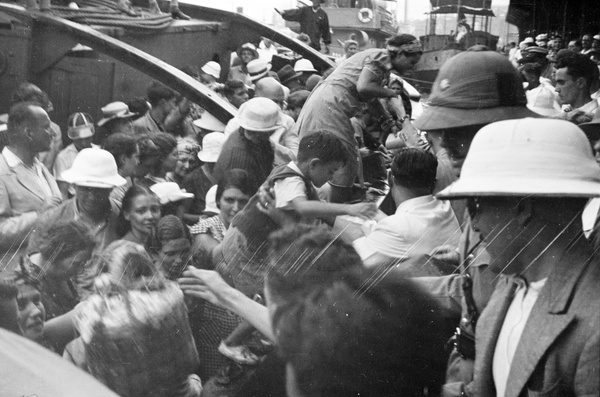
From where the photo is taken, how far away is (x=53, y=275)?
3.44 meters

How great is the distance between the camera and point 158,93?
10.8 feet

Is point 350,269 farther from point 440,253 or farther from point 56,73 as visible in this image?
point 56,73

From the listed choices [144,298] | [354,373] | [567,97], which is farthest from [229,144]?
[567,97]

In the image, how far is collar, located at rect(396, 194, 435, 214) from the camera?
7.94 feet

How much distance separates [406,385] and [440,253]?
405mm

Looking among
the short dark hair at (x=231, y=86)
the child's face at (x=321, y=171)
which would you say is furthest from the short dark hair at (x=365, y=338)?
the short dark hair at (x=231, y=86)

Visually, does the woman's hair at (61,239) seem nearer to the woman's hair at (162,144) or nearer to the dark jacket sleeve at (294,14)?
the woman's hair at (162,144)

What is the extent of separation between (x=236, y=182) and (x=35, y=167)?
909 mm

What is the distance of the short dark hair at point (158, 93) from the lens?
3.28m

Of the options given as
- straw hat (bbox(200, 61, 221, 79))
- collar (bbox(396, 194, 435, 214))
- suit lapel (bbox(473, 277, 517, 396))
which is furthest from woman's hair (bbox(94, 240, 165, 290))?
suit lapel (bbox(473, 277, 517, 396))

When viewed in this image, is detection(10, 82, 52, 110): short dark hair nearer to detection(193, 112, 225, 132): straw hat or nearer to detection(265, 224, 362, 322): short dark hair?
detection(193, 112, 225, 132): straw hat

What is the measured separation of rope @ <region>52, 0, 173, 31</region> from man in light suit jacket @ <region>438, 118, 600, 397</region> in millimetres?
1667

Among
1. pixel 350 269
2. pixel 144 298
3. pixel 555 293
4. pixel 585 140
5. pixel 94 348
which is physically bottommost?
pixel 94 348

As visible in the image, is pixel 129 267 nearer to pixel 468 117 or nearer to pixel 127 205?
pixel 127 205
